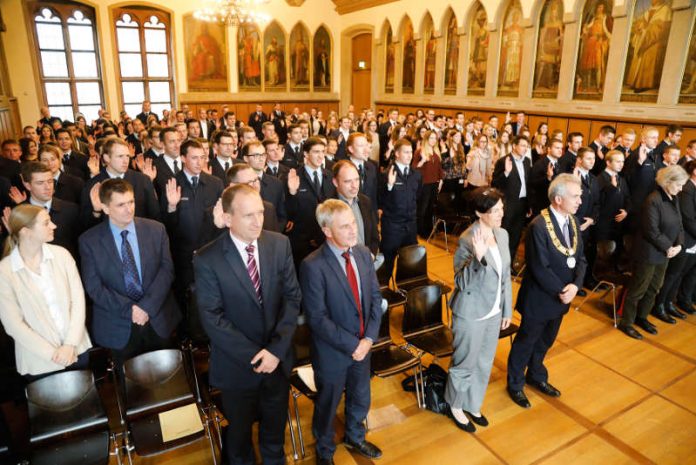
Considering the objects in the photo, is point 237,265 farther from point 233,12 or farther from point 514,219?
point 233,12

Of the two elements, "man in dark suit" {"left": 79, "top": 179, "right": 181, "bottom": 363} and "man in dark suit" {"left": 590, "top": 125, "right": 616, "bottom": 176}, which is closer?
"man in dark suit" {"left": 79, "top": 179, "right": 181, "bottom": 363}

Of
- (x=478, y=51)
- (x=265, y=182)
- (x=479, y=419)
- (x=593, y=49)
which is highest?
(x=478, y=51)

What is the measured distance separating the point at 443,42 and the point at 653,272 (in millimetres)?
12383

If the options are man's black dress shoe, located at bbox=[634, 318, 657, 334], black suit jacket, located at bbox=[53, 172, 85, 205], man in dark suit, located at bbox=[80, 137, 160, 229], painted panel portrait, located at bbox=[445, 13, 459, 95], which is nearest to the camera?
man in dark suit, located at bbox=[80, 137, 160, 229]

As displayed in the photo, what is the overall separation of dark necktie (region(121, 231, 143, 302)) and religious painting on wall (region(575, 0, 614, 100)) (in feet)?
37.6

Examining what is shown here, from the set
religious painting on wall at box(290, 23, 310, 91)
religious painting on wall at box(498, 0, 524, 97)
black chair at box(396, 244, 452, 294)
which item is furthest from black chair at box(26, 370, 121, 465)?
religious painting on wall at box(290, 23, 310, 91)

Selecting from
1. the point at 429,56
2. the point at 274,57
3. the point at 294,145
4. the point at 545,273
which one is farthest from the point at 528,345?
the point at 274,57

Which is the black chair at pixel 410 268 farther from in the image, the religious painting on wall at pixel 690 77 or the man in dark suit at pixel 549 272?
the religious painting on wall at pixel 690 77

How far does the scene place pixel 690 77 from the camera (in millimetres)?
9211

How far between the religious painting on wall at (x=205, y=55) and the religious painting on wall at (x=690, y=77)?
14822mm

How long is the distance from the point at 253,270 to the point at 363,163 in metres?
2.88

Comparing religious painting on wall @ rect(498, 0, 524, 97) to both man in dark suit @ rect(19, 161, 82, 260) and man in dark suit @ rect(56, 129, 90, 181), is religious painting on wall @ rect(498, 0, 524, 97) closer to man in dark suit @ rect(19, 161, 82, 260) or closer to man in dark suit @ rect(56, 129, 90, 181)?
man in dark suit @ rect(56, 129, 90, 181)

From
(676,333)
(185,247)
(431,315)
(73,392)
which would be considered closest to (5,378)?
(73,392)

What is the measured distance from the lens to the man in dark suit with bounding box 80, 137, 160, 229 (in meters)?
4.31
